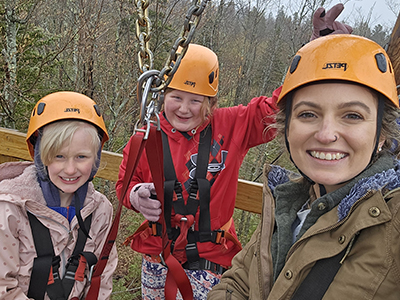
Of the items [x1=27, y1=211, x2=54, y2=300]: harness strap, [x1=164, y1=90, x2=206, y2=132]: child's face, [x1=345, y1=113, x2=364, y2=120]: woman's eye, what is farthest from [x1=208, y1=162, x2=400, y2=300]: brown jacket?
[x1=27, y1=211, x2=54, y2=300]: harness strap

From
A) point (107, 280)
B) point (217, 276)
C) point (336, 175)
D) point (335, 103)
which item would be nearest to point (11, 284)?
point (107, 280)

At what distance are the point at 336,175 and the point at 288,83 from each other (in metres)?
0.49

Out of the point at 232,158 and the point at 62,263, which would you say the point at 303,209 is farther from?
the point at 62,263

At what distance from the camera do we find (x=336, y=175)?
1.23m

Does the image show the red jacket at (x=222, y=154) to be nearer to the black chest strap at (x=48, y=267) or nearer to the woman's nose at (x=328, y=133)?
the black chest strap at (x=48, y=267)

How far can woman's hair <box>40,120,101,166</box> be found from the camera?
1.94 meters

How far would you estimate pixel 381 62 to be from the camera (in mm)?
1289

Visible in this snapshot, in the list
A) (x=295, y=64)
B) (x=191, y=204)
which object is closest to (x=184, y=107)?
(x=191, y=204)

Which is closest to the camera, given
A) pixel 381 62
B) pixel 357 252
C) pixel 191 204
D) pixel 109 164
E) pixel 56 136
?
pixel 357 252

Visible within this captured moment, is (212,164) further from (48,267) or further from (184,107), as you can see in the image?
(48,267)

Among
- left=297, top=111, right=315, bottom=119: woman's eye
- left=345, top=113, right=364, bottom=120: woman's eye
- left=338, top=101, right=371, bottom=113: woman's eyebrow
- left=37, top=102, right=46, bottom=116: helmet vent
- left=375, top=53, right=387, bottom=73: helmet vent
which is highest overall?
left=375, top=53, right=387, bottom=73: helmet vent

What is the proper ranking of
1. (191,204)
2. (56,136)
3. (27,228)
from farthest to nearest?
(191,204), (56,136), (27,228)

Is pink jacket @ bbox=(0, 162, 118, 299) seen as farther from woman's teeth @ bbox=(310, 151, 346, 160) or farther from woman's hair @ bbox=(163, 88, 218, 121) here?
woman's teeth @ bbox=(310, 151, 346, 160)

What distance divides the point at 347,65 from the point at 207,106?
1.20 m
